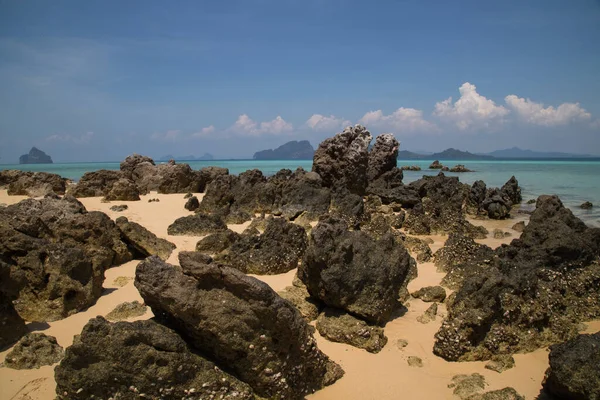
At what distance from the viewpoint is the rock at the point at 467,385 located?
4.21 metres

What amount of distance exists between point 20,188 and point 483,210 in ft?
73.1

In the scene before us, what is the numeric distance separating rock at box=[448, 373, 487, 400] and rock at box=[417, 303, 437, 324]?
4.45 ft

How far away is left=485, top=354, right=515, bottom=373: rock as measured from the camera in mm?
4690

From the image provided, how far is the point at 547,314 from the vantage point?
535 centimetres

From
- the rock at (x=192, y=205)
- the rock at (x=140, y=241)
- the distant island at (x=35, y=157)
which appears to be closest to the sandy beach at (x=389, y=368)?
the rock at (x=140, y=241)

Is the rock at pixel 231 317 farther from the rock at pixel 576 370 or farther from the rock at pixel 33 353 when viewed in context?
the rock at pixel 576 370

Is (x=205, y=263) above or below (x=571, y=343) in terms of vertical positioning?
above

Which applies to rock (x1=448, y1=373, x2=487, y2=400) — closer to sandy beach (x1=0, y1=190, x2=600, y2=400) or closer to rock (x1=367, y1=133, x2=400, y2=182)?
sandy beach (x1=0, y1=190, x2=600, y2=400)

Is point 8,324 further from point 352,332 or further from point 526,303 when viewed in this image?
point 526,303

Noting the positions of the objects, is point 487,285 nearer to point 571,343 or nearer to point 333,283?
point 571,343

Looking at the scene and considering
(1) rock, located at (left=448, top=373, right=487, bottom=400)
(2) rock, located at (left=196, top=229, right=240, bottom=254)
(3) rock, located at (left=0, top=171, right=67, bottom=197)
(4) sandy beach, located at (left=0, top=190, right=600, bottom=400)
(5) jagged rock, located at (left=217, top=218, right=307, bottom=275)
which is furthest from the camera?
(3) rock, located at (left=0, top=171, right=67, bottom=197)

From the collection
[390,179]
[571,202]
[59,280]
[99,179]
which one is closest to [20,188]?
[99,179]

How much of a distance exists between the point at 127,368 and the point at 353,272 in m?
3.32

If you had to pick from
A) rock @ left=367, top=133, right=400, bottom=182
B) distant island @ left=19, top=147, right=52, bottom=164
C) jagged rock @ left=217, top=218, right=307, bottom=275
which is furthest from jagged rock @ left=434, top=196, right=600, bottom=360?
distant island @ left=19, top=147, right=52, bottom=164
